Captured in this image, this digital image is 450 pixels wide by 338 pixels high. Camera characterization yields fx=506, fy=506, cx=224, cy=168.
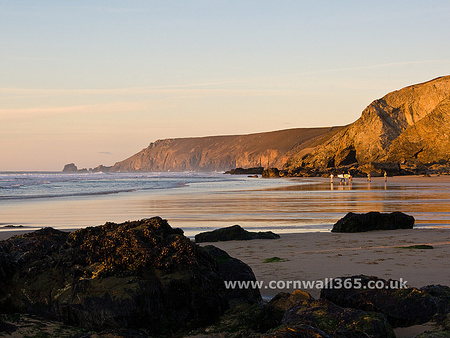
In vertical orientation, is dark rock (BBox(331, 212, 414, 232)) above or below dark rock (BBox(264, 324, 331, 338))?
below

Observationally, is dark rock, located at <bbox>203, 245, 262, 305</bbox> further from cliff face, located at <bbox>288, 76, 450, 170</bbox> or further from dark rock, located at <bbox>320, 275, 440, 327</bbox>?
cliff face, located at <bbox>288, 76, 450, 170</bbox>

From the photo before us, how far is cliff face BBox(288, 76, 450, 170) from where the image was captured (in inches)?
3339

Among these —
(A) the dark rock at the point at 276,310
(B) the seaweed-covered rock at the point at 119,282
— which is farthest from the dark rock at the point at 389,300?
(B) the seaweed-covered rock at the point at 119,282

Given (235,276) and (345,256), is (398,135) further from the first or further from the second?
(235,276)

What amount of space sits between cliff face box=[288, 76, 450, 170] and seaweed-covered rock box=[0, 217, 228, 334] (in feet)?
278

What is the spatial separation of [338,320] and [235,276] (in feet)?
6.56

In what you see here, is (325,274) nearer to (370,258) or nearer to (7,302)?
(370,258)

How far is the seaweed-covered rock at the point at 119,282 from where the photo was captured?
4.98 meters

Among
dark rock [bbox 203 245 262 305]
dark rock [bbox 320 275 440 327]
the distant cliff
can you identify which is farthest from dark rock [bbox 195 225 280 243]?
the distant cliff

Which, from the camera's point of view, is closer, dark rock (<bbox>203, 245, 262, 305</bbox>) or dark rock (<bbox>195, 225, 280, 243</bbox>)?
dark rock (<bbox>203, 245, 262, 305</bbox>)

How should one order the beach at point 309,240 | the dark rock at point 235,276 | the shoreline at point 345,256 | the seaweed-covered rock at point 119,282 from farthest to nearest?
1. the beach at point 309,240
2. the shoreline at point 345,256
3. the dark rock at point 235,276
4. the seaweed-covered rock at point 119,282

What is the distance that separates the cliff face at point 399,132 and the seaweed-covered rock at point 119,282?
84.8 m

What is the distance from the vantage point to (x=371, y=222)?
43.4ft

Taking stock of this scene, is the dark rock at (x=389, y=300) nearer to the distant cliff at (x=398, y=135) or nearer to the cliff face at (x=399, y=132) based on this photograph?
the distant cliff at (x=398, y=135)
